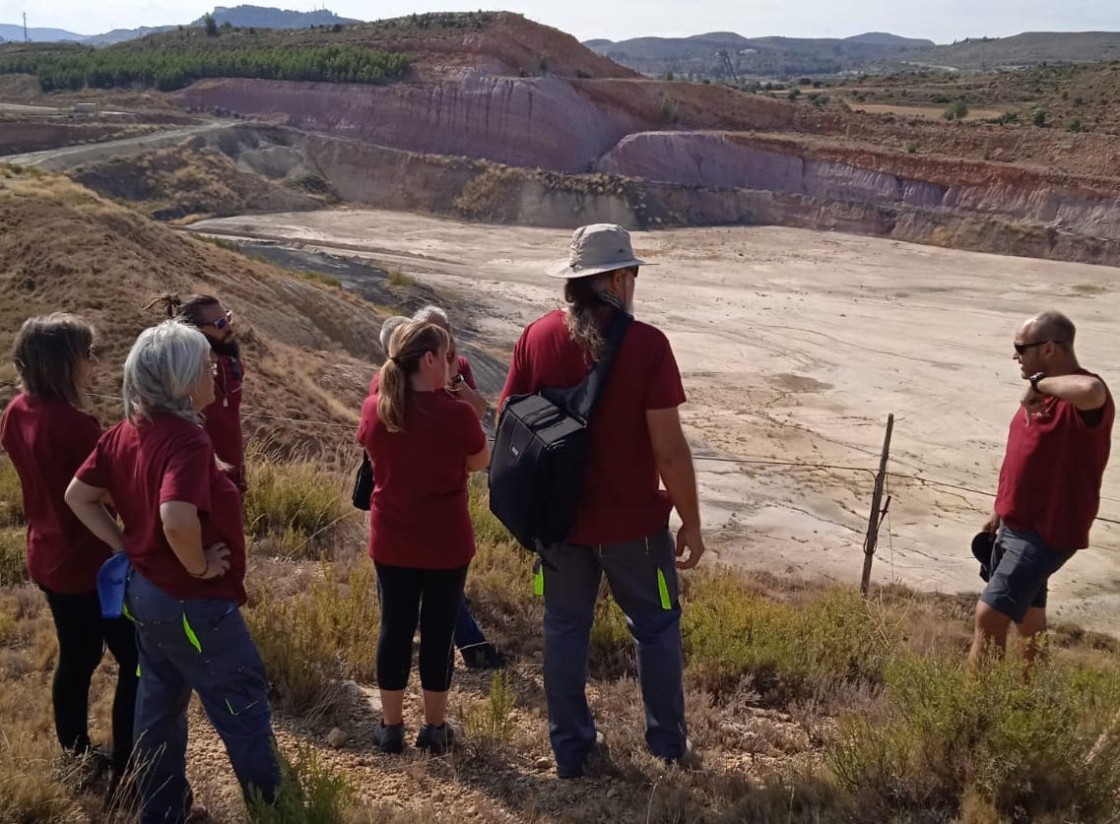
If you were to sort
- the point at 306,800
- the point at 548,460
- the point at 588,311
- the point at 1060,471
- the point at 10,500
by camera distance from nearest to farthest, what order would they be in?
1. the point at 306,800
2. the point at 548,460
3. the point at 588,311
4. the point at 1060,471
5. the point at 10,500

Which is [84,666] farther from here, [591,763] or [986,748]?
[986,748]

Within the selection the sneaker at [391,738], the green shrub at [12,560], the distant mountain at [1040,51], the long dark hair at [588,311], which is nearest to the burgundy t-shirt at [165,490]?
the sneaker at [391,738]

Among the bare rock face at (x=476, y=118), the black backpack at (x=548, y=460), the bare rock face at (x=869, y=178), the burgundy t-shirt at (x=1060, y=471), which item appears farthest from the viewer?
the bare rock face at (x=476, y=118)

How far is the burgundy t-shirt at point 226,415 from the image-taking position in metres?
4.66

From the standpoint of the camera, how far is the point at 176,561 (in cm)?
316

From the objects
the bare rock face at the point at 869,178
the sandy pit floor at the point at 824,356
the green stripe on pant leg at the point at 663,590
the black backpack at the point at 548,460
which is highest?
the bare rock face at the point at 869,178

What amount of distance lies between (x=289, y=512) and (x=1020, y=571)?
452cm

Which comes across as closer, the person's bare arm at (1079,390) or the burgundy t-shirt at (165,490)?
the burgundy t-shirt at (165,490)

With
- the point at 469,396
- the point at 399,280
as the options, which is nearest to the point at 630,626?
the point at 469,396

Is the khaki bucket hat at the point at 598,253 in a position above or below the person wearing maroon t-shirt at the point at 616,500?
above

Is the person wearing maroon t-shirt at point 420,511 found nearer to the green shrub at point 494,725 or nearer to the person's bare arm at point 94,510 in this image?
the green shrub at point 494,725

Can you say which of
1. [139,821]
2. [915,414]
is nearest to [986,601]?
[139,821]

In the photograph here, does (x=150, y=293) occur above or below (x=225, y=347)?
below

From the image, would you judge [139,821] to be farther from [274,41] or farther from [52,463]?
[274,41]
